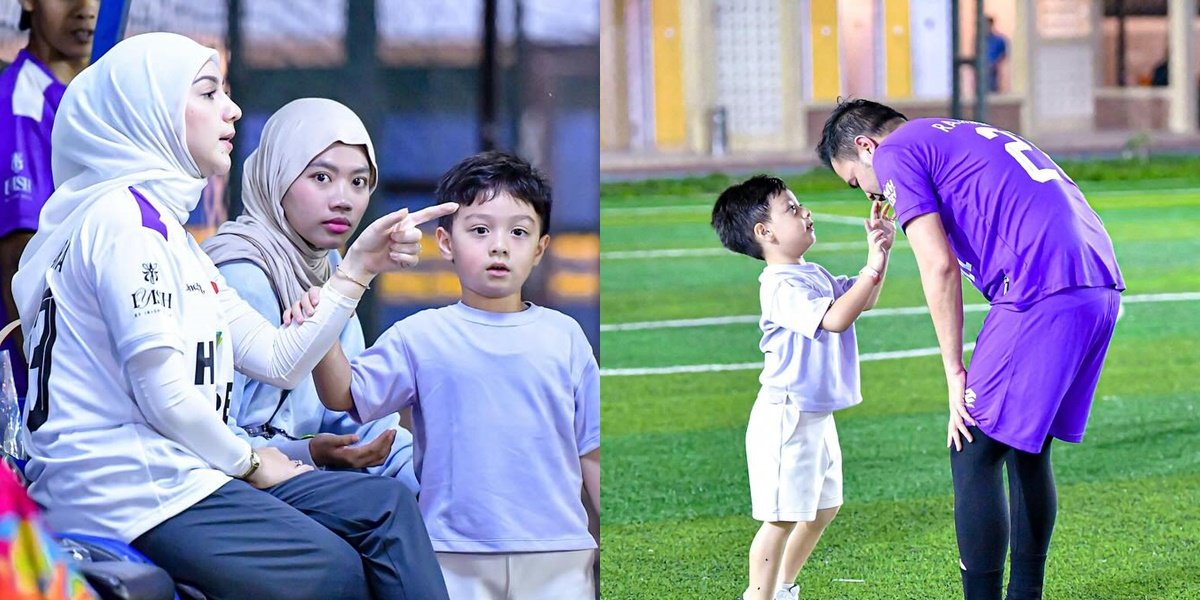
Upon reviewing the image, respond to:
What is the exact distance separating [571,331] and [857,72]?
20262 mm

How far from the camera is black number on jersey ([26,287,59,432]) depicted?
2.59 meters

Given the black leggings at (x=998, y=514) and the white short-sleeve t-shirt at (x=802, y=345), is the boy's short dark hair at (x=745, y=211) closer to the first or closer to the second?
the white short-sleeve t-shirt at (x=802, y=345)

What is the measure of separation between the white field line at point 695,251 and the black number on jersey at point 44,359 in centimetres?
953

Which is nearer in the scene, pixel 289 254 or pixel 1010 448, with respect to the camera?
pixel 289 254

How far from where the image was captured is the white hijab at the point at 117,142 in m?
2.61

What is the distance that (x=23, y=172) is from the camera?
3.29m

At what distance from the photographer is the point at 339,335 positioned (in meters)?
2.88

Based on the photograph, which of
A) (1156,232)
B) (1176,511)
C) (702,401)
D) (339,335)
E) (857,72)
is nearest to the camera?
(339,335)

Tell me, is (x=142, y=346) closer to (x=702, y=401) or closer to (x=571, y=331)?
(x=571, y=331)

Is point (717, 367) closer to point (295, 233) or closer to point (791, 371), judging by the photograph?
point (791, 371)

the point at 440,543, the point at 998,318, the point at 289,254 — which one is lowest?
the point at 440,543

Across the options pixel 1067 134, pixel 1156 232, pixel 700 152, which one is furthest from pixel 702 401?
pixel 1067 134

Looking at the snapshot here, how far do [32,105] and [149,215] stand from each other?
0.84 meters

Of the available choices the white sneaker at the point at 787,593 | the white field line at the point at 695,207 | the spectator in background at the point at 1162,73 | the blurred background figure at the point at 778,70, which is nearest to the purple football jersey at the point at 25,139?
the white sneaker at the point at 787,593
